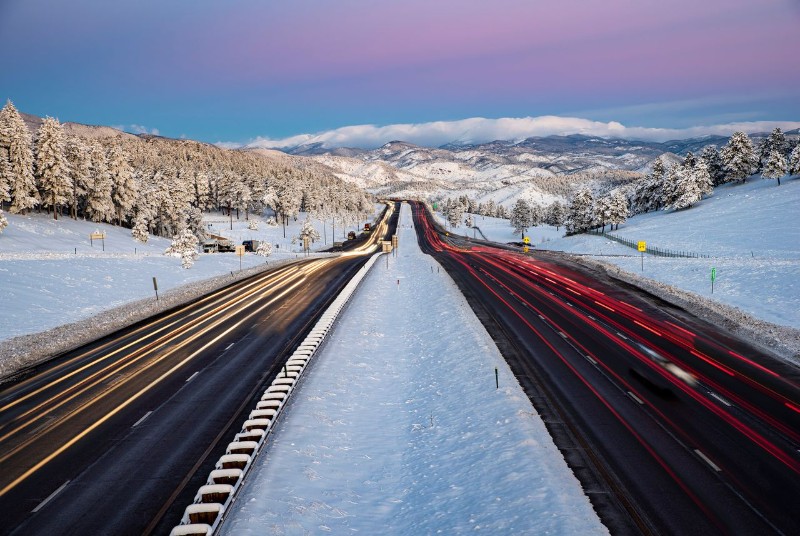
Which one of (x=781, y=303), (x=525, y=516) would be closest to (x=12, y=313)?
(x=525, y=516)

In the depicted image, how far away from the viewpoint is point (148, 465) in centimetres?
1316

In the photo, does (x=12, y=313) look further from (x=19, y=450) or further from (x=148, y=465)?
(x=148, y=465)

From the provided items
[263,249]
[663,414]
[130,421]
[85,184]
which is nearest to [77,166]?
[85,184]

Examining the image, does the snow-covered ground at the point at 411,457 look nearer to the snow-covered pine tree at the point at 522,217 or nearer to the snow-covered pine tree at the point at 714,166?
the snow-covered pine tree at the point at 522,217

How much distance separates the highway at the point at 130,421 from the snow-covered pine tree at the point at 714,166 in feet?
394

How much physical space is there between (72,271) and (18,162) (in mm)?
42957

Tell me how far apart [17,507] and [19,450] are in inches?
140

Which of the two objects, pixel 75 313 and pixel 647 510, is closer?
pixel 647 510

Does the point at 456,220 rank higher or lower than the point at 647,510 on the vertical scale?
higher

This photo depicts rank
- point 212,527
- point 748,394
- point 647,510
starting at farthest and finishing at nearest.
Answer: point 748,394, point 647,510, point 212,527

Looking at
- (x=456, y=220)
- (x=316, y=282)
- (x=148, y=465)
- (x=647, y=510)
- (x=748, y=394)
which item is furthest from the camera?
(x=456, y=220)

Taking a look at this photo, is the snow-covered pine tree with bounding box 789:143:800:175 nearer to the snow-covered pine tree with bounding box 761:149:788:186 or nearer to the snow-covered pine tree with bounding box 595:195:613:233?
the snow-covered pine tree with bounding box 761:149:788:186

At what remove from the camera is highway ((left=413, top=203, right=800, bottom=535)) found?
36.0 ft

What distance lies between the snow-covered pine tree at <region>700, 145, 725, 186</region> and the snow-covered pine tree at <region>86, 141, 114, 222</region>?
132m
